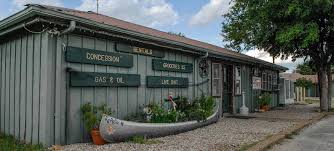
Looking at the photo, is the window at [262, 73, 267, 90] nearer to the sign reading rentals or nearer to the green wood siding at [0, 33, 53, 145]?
the sign reading rentals

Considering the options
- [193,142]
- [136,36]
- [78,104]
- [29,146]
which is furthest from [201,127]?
[29,146]

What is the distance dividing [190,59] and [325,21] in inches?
338

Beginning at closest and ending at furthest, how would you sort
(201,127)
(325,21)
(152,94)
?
(152,94) < (201,127) < (325,21)

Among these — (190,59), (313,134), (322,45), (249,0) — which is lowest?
(313,134)

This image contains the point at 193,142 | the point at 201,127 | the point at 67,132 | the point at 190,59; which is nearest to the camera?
the point at 67,132

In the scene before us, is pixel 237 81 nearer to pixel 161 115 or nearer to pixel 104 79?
pixel 161 115

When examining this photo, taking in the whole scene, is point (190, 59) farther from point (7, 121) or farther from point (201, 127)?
point (7, 121)

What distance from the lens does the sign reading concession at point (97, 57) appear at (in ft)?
25.9

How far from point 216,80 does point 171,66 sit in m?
3.85

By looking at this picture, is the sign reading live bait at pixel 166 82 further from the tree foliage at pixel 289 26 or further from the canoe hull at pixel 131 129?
the tree foliage at pixel 289 26

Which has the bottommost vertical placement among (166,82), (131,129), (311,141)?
(311,141)

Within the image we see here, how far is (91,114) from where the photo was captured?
7.77 metres

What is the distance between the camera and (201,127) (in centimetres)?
1121

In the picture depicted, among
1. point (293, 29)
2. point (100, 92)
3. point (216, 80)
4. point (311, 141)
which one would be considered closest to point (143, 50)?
point (100, 92)
